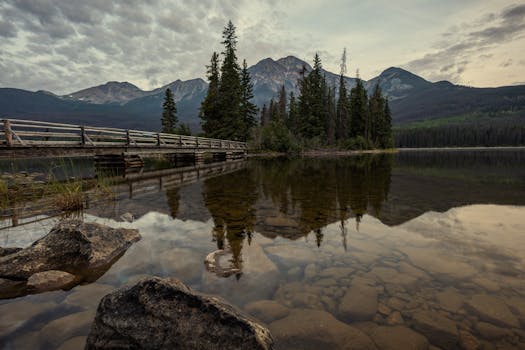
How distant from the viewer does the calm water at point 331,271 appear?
2641 millimetres

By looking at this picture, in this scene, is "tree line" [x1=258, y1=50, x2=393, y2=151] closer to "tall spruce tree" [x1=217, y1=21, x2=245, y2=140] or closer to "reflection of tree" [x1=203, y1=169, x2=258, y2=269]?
"tall spruce tree" [x1=217, y1=21, x2=245, y2=140]

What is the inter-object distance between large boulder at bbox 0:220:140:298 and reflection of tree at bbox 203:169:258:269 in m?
1.79

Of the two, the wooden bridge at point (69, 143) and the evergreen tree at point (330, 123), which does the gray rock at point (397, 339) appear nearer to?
the wooden bridge at point (69, 143)

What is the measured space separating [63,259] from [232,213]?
3.82 m

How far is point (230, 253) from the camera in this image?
455 cm

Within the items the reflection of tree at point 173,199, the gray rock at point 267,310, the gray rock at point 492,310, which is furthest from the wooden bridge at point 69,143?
the gray rock at point 492,310

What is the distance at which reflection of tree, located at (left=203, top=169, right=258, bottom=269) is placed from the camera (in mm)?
5117

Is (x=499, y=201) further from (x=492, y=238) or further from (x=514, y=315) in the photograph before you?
(x=514, y=315)

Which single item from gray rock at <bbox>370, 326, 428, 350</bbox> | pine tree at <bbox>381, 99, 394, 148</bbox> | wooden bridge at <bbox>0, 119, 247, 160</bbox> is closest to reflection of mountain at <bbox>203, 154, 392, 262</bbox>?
gray rock at <bbox>370, 326, 428, 350</bbox>

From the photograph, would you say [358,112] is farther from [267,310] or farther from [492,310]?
[267,310]

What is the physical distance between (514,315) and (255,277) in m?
2.83

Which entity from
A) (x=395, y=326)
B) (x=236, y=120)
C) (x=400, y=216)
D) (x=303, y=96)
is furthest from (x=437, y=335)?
(x=303, y=96)

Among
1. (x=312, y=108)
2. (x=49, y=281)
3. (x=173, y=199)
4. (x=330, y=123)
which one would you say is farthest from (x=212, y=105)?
(x=49, y=281)

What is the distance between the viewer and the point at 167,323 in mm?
2281
